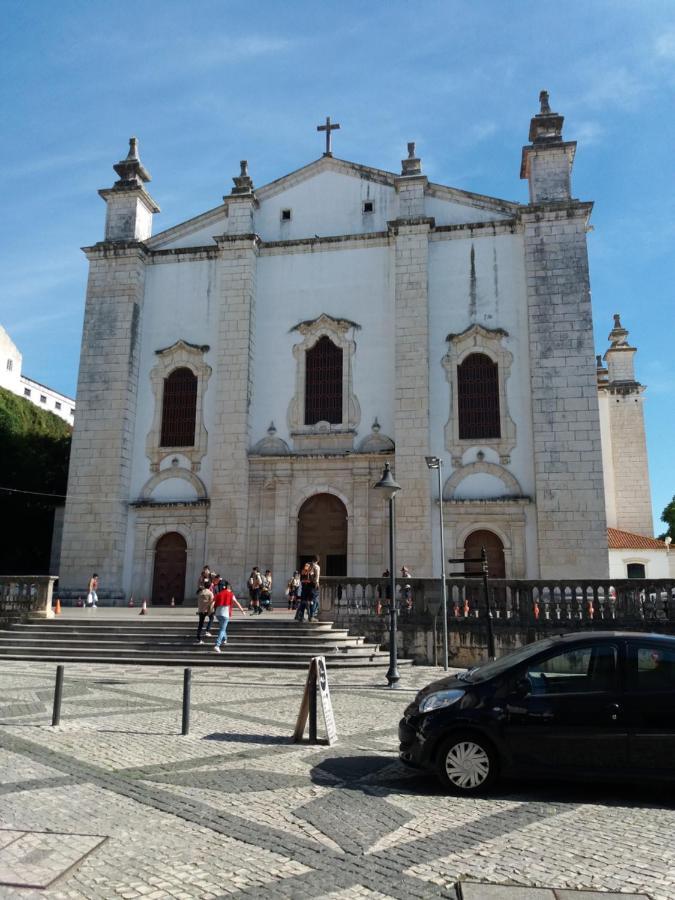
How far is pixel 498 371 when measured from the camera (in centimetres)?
2489

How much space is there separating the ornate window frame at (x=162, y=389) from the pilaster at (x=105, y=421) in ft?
2.69

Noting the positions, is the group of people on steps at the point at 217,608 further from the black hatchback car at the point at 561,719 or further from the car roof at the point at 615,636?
the car roof at the point at 615,636

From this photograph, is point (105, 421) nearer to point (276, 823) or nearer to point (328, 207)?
point (328, 207)

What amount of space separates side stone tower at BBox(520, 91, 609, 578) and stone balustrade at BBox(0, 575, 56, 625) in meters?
14.3

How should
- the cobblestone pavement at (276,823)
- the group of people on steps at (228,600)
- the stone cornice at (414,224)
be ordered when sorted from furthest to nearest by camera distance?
the stone cornice at (414,224) < the group of people on steps at (228,600) < the cobblestone pavement at (276,823)

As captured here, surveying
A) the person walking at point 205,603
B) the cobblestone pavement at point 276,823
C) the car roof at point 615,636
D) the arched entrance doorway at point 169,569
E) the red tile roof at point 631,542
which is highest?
the red tile roof at point 631,542

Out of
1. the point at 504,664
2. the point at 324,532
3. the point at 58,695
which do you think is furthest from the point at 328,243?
the point at 504,664

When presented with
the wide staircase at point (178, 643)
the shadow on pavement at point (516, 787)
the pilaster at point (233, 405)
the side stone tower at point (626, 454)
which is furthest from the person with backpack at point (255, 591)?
the side stone tower at point (626, 454)

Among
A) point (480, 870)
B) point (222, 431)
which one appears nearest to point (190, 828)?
point (480, 870)

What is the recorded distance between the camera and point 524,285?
2527 cm

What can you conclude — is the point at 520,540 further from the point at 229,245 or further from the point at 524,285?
the point at 229,245

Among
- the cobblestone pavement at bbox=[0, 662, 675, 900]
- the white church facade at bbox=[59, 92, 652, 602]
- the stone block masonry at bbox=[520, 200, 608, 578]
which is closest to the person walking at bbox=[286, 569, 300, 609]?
the white church facade at bbox=[59, 92, 652, 602]

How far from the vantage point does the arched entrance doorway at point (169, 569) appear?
25.5 meters

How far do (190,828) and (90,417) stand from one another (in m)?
23.2
